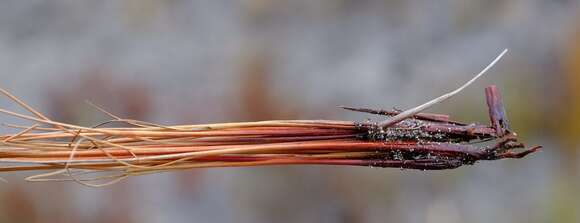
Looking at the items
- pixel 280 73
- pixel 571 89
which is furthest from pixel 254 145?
pixel 571 89

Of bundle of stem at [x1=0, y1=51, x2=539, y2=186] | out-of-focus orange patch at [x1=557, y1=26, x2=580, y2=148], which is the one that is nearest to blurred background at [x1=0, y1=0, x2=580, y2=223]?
out-of-focus orange patch at [x1=557, y1=26, x2=580, y2=148]

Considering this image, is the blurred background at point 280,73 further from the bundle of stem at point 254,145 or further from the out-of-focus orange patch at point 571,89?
the bundle of stem at point 254,145

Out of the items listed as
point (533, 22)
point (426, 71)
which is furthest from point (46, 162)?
point (533, 22)

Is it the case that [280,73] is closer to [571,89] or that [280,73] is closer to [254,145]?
[571,89]

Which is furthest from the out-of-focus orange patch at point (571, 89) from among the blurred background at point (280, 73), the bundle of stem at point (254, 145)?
the bundle of stem at point (254, 145)

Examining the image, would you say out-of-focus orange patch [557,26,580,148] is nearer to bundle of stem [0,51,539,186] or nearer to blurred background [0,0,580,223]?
blurred background [0,0,580,223]

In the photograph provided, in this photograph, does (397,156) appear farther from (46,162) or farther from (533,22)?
(533,22)

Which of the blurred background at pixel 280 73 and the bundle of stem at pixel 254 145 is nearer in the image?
the bundle of stem at pixel 254 145

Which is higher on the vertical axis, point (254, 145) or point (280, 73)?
point (280, 73)

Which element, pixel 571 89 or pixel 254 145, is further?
pixel 571 89
